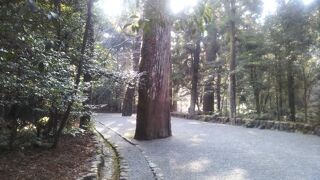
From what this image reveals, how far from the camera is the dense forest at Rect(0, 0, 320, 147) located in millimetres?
3949

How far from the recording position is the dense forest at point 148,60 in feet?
13.0

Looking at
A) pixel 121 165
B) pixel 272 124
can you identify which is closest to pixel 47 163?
pixel 121 165

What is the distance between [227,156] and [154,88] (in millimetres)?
3683

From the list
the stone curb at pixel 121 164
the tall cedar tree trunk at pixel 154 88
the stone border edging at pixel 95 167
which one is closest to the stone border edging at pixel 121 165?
the stone curb at pixel 121 164

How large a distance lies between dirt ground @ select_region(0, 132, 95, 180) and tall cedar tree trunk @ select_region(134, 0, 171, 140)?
2.51 m

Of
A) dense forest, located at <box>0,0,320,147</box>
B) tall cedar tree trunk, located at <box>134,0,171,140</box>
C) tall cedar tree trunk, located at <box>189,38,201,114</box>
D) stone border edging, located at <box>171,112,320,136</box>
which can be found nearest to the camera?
dense forest, located at <box>0,0,320,147</box>

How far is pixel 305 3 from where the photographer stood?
39.8 feet

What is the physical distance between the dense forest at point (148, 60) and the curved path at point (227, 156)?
143cm

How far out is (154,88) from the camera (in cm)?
1019

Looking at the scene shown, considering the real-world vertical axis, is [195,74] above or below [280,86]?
above

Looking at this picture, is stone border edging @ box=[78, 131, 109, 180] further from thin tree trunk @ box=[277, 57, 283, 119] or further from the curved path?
thin tree trunk @ box=[277, 57, 283, 119]

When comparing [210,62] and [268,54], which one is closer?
→ [268,54]

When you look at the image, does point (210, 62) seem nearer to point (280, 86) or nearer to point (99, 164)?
point (280, 86)

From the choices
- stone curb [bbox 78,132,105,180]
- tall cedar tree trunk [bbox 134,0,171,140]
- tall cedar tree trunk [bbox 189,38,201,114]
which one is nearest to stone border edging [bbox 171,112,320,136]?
tall cedar tree trunk [bbox 189,38,201,114]
